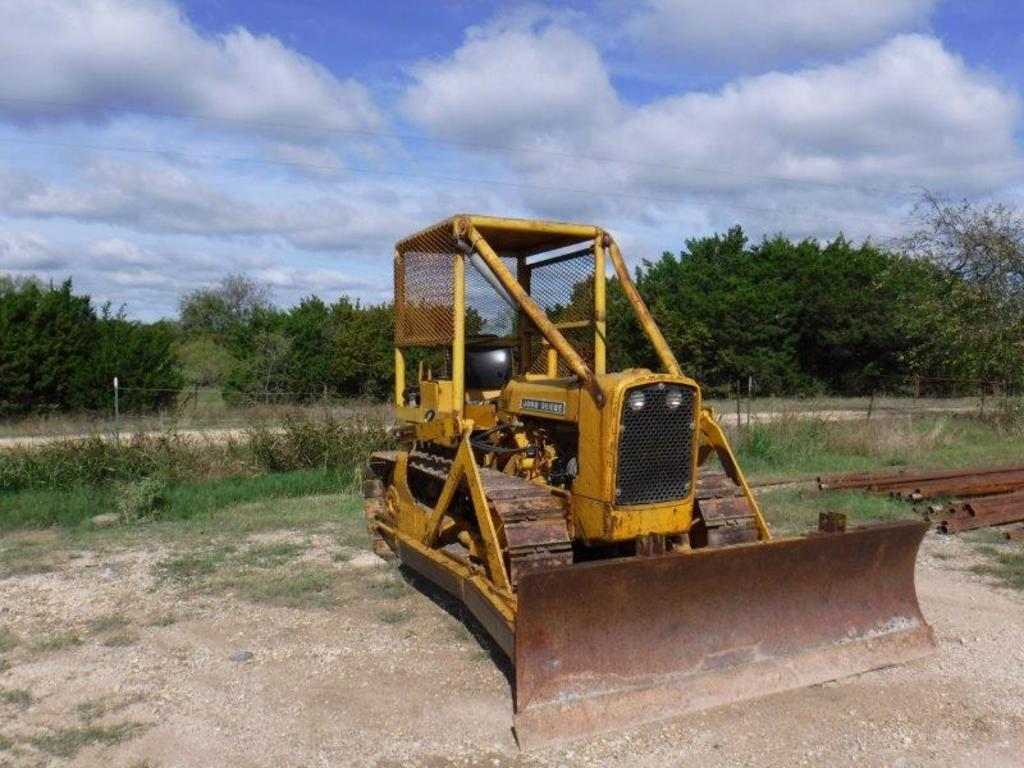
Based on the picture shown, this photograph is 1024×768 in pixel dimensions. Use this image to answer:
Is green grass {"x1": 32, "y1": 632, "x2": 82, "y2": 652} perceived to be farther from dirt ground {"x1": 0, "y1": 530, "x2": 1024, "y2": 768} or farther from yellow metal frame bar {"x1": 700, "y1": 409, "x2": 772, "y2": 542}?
yellow metal frame bar {"x1": 700, "y1": 409, "x2": 772, "y2": 542}

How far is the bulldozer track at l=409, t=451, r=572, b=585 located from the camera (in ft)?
17.6

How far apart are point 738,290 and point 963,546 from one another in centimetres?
2978

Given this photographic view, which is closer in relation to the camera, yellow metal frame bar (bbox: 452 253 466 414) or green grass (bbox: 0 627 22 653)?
green grass (bbox: 0 627 22 653)

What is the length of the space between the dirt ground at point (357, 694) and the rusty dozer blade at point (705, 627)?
5.0 inches

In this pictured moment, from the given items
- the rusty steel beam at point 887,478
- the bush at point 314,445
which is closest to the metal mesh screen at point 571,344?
the rusty steel beam at point 887,478

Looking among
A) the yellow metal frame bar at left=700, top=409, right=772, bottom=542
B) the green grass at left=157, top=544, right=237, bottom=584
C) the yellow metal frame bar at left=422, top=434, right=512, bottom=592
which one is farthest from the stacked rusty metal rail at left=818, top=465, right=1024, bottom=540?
the green grass at left=157, top=544, right=237, bottom=584

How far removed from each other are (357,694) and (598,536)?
5.15 feet

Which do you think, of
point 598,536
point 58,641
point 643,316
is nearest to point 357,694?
point 598,536

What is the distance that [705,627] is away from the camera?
16.8ft

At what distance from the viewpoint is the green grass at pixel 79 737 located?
4.49 metres

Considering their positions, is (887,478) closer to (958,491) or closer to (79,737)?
(958,491)

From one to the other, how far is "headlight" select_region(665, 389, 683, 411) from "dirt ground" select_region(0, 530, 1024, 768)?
5.37ft

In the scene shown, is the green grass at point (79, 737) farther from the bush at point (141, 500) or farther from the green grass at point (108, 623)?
the bush at point (141, 500)

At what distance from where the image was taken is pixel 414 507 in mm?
7199
